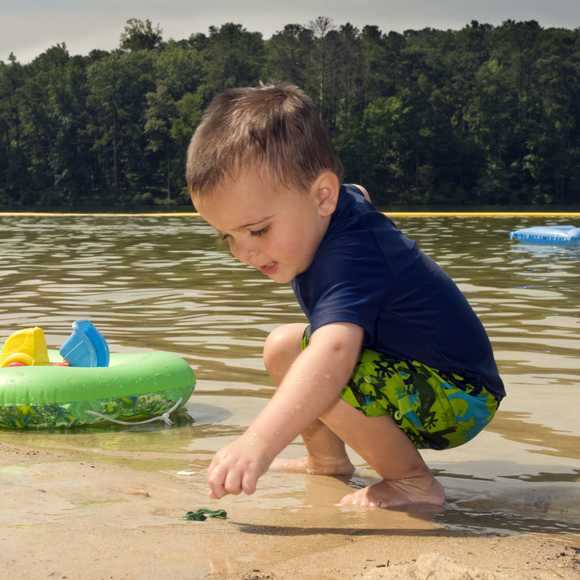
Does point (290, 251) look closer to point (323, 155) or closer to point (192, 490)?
point (323, 155)

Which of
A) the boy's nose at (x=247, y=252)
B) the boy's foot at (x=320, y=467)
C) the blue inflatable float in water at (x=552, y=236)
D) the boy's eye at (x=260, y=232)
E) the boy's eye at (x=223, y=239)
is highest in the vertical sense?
the boy's eye at (x=260, y=232)

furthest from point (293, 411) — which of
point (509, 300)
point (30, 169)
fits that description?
point (30, 169)

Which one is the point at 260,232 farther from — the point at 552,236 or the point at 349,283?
the point at 552,236

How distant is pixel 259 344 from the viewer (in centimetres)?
618

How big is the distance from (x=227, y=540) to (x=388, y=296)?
0.73 m

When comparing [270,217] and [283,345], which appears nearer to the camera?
[270,217]

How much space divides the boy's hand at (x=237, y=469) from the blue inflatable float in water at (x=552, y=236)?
14.2 metres

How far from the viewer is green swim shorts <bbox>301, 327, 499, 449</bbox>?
107 inches

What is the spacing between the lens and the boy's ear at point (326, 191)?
259cm

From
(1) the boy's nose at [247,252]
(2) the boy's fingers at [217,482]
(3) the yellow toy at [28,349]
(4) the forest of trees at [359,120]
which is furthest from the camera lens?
(4) the forest of trees at [359,120]

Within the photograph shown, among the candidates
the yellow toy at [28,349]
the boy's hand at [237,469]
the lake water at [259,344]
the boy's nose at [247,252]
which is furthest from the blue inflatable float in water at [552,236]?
the boy's hand at [237,469]

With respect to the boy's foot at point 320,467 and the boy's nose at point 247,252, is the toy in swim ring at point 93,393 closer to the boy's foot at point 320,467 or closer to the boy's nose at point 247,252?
the boy's foot at point 320,467

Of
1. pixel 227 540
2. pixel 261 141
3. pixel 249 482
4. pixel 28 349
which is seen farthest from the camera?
pixel 28 349

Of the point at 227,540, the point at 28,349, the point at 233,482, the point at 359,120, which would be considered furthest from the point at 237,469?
the point at 359,120
